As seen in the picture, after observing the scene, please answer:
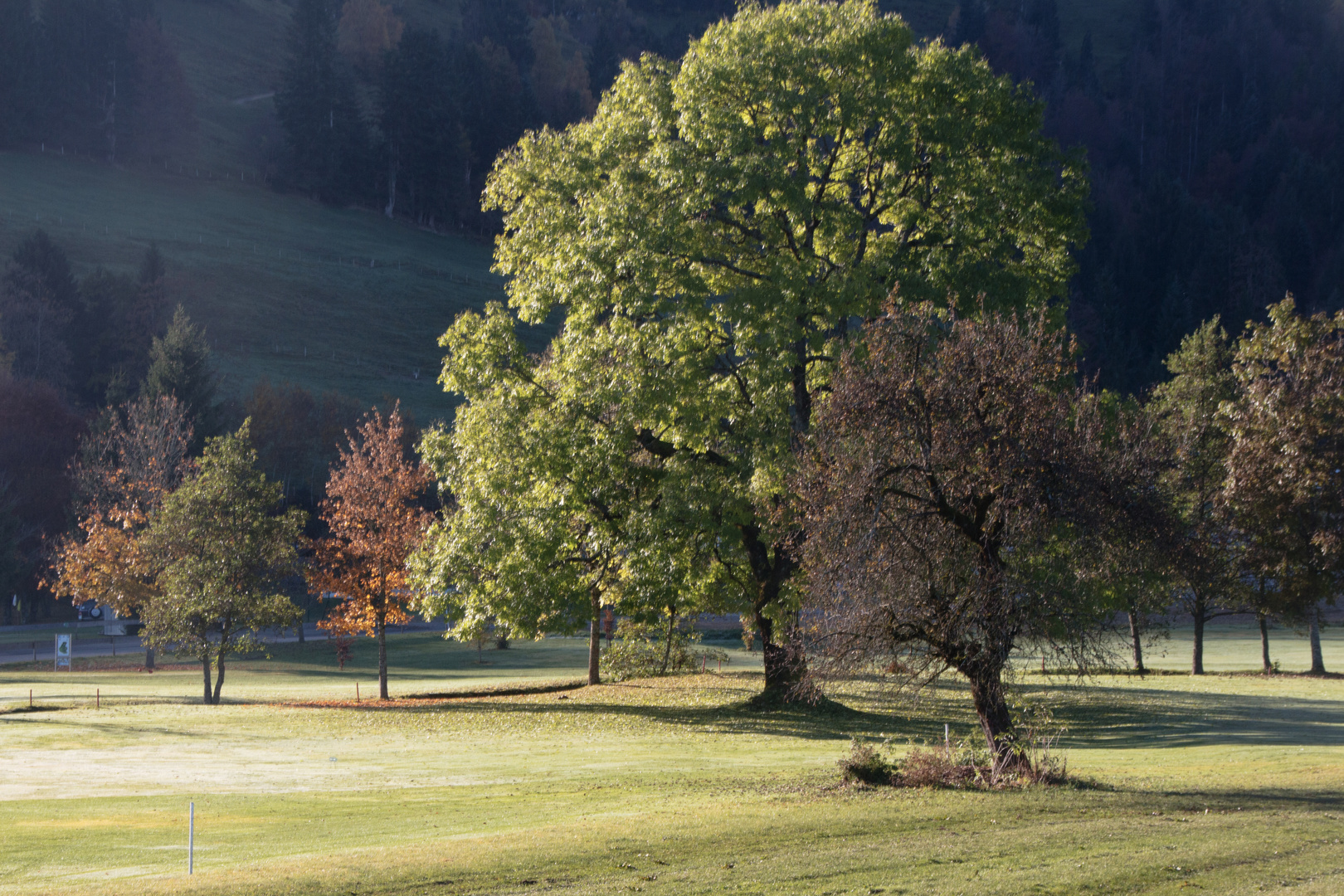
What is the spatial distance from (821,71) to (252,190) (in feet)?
464

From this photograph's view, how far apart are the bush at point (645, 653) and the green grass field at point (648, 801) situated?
2469 millimetres

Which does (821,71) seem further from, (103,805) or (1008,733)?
(103,805)

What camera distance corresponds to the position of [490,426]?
3284 cm

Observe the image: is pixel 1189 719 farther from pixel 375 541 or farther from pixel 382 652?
pixel 375 541

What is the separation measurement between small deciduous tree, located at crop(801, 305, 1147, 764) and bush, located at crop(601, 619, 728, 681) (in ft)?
62.6

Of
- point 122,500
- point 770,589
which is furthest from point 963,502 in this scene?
point 122,500

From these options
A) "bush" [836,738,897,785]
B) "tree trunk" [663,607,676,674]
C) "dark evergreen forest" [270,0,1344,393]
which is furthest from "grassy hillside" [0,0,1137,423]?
"bush" [836,738,897,785]

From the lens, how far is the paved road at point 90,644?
61156 millimetres

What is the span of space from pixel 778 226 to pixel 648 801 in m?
16.6

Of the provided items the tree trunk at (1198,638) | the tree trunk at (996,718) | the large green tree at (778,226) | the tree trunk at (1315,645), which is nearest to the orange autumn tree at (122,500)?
the large green tree at (778,226)

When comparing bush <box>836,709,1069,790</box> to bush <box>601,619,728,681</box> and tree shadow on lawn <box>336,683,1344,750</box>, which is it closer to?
tree shadow on lawn <box>336,683,1344,750</box>

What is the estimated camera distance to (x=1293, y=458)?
108ft

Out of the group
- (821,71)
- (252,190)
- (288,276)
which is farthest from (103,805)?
(252,190)

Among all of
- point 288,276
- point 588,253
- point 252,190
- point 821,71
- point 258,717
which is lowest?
point 258,717
